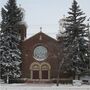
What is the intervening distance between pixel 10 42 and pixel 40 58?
8353mm

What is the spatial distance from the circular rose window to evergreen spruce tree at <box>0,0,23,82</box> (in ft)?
16.1

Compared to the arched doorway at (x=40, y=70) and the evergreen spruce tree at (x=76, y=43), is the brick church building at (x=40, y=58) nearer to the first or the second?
the arched doorway at (x=40, y=70)

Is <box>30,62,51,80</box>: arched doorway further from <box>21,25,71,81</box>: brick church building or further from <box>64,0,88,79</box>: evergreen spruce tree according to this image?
<box>64,0,88,79</box>: evergreen spruce tree

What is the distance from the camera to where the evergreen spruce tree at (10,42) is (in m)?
63.8

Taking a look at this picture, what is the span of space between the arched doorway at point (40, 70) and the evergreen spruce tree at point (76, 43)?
7.81 m

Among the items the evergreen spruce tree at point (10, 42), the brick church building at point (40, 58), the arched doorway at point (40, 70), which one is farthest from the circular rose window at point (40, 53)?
the evergreen spruce tree at point (10, 42)

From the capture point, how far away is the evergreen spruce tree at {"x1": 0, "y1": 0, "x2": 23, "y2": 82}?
6381cm

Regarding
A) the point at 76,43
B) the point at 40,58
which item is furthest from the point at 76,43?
the point at 40,58

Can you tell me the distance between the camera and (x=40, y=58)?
71188mm

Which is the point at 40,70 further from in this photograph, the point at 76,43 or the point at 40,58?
the point at 76,43

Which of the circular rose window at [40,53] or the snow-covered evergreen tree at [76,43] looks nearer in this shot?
the snow-covered evergreen tree at [76,43]

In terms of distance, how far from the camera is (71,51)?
63000 mm

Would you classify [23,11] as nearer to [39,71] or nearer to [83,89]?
[39,71]

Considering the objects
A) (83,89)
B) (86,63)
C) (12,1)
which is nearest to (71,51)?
(86,63)
